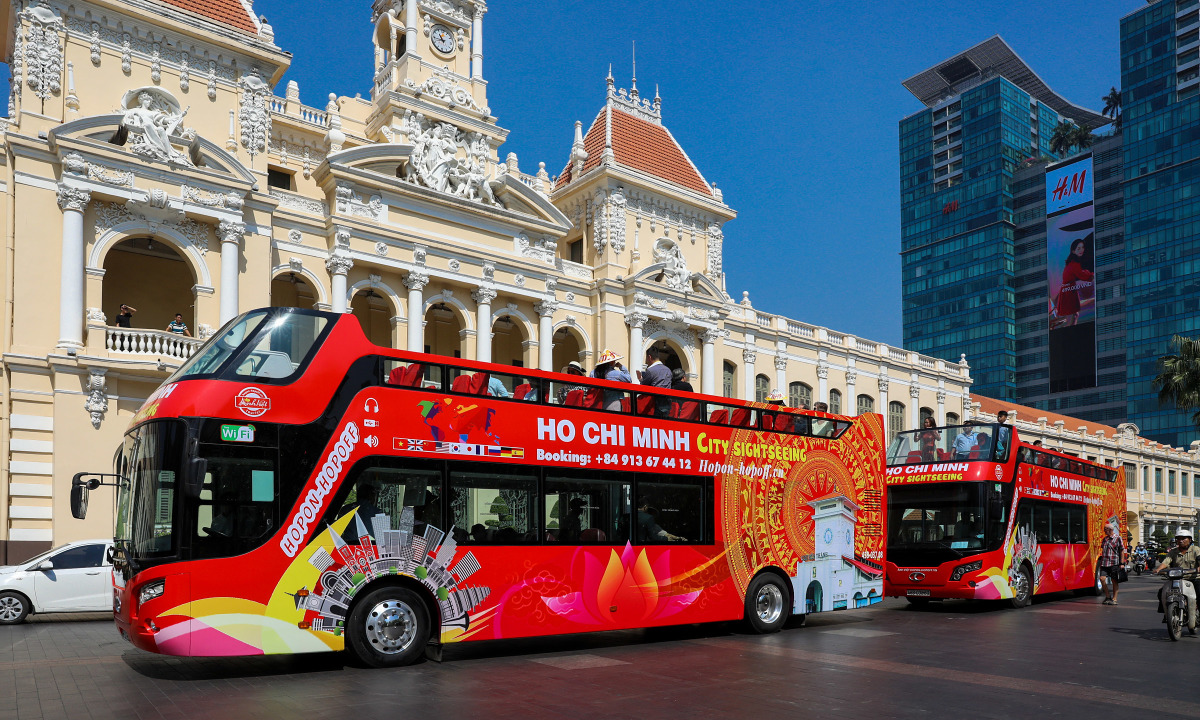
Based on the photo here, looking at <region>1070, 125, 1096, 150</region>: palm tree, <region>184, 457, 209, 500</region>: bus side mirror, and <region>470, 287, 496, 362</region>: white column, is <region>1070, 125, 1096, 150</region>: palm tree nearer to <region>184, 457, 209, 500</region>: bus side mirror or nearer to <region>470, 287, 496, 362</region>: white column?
<region>470, 287, 496, 362</region>: white column

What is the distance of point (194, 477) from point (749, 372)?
30666mm

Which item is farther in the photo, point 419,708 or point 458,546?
point 458,546

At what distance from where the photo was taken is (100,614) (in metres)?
18.0

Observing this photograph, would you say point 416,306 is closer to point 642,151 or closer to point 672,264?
point 672,264

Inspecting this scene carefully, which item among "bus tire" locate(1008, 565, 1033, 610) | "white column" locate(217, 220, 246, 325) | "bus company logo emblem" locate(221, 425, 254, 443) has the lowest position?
"bus tire" locate(1008, 565, 1033, 610)

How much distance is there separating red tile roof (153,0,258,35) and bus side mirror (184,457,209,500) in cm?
1981

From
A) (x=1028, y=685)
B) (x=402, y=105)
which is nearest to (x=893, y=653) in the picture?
(x=1028, y=685)

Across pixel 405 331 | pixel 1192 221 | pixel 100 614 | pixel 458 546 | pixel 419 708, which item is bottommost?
pixel 100 614

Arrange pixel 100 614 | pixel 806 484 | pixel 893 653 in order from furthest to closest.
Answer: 1. pixel 100 614
2. pixel 806 484
3. pixel 893 653

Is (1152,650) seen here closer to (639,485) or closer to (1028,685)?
(1028,685)

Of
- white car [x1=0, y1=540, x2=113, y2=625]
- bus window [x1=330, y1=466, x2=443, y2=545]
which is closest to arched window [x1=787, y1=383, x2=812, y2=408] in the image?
white car [x1=0, y1=540, x2=113, y2=625]

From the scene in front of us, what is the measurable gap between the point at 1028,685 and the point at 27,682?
33.8 ft

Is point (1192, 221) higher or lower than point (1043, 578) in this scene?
higher

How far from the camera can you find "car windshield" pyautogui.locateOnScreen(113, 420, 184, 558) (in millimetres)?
9383
